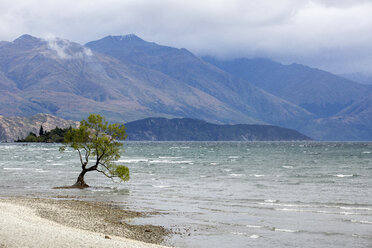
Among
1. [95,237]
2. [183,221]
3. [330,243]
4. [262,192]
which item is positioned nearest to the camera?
[95,237]

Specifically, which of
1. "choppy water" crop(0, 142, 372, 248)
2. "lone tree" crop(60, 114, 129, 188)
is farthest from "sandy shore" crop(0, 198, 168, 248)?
"lone tree" crop(60, 114, 129, 188)

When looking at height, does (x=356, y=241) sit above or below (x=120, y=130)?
below

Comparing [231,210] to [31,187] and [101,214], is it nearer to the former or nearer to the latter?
[101,214]

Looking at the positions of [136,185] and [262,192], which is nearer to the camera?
[262,192]

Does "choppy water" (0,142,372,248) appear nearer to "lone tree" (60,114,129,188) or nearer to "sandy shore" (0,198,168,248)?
"lone tree" (60,114,129,188)

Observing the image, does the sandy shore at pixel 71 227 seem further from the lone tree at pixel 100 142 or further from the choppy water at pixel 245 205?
the lone tree at pixel 100 142

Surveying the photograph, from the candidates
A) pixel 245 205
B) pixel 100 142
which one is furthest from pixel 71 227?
pixel 100 142

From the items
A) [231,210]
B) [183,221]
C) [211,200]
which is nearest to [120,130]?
[211,200]

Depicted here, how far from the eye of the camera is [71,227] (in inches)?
1104

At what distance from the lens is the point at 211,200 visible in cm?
4550

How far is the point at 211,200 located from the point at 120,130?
17.1 meters

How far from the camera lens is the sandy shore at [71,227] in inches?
827

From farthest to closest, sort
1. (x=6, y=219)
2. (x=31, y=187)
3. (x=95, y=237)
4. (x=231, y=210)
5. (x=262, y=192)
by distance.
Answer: (x=31, y=187), (x=262, y=192), (x=231, y=210), (x=6, y=219), (x=95, y=237)

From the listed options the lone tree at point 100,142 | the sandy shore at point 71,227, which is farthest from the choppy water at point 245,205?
the sandy shore at point 71,227
